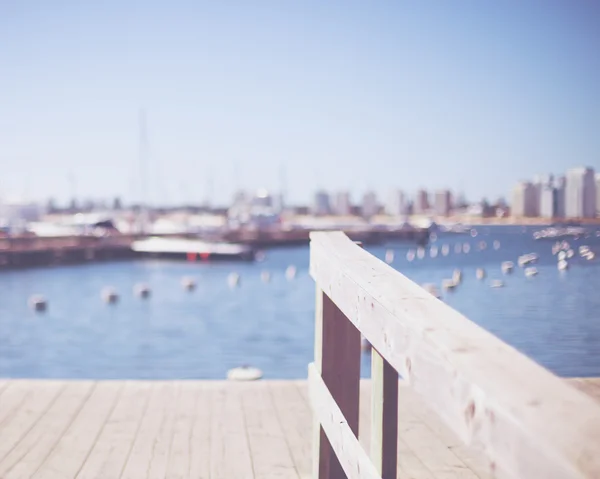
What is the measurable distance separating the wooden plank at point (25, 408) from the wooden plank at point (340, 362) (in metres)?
1.76

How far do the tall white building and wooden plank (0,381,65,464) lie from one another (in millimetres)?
16329

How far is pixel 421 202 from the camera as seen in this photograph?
11138 cm

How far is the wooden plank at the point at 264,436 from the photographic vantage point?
321 cm

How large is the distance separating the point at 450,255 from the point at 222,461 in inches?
2411

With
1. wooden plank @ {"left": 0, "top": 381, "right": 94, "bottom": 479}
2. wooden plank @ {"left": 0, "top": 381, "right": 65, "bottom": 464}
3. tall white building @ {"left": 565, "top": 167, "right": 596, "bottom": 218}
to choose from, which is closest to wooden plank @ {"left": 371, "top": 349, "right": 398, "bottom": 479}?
wooden plank @ {"left": 0, "top": 381, "right": 94, "bottom": 479}

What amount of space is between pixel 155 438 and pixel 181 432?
152 millimetres

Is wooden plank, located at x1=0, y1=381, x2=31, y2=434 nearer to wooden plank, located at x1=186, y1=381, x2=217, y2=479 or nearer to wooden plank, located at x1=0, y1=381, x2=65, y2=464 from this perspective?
wooden plank, located at x1=0, y1=381, x2=65, y2=464

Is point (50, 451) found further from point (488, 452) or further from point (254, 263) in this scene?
point (254, 263)

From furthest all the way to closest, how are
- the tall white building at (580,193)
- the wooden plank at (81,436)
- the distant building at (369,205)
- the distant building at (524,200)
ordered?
the distant building at (369,205), the distant building at (524,200), the tall white building at (580,193), the wooden plank at (81,436)

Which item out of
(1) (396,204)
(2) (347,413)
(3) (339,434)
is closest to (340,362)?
(2) (347,413)

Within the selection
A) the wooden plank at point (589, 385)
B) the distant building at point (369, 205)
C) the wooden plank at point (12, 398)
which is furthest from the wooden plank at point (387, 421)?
the distant building at point (369, 205)

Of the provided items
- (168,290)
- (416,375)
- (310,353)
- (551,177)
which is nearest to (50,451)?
(416,375)

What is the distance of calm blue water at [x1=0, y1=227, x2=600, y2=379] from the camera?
17250mm

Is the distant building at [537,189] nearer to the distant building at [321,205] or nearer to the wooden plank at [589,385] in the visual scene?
the wooden plank at [589,385]
